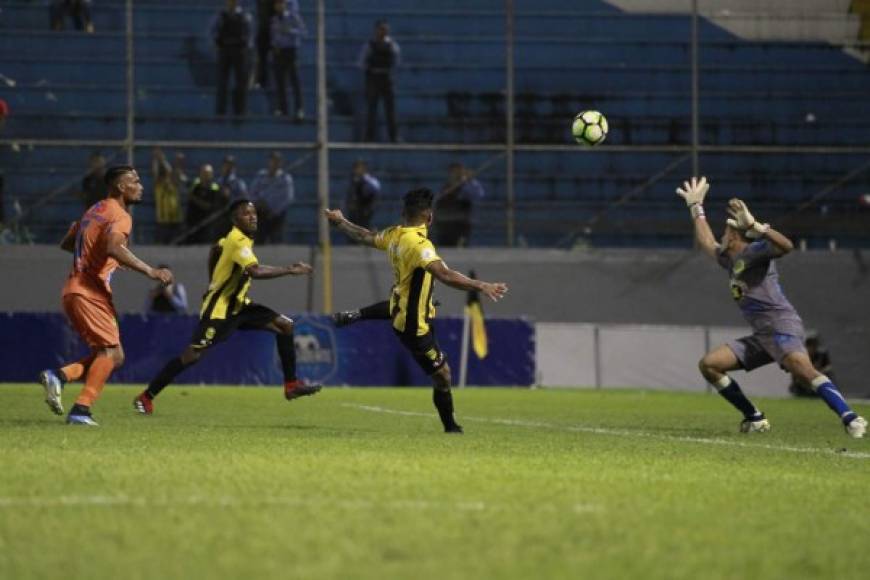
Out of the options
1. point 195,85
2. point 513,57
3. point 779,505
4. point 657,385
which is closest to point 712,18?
point 513,57

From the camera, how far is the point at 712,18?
33.3m

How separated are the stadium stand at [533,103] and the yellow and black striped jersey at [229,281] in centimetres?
1366

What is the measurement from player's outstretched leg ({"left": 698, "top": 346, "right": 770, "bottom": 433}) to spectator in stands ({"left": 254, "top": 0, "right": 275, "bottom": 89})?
55.7ft

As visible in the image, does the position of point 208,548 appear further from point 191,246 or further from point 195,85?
point 195,85

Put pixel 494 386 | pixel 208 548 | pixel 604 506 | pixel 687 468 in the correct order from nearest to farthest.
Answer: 1. pixel 208 548
2. pixel 604 506
3. pixel 687 468
4. pixel 494 386

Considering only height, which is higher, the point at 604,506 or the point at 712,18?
the point at 712,18

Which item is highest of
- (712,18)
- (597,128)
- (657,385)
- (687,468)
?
(712,18)

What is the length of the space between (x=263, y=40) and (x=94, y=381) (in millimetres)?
18098

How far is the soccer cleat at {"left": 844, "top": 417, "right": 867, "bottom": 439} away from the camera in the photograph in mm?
14992

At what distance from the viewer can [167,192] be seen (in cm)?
3067

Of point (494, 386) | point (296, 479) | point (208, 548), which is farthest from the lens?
point (494, 386)

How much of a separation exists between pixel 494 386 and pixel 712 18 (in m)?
8.36

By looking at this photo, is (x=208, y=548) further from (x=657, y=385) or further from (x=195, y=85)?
(x=195, y=85)

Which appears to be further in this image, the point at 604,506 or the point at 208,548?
the point at 604,506
